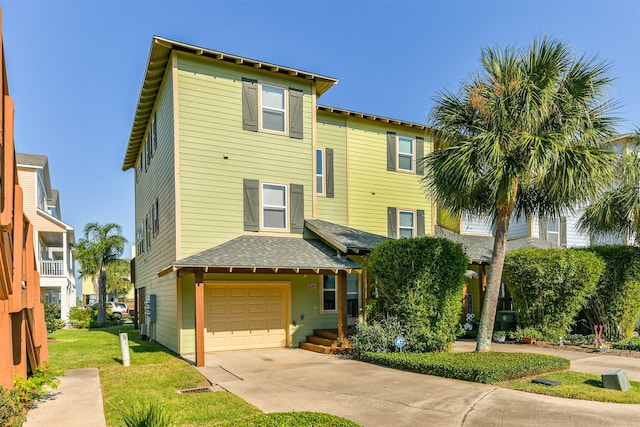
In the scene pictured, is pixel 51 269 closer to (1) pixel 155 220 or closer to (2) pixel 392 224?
(1) pixel 155 220

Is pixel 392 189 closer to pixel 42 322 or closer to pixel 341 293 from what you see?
pixel 341 293

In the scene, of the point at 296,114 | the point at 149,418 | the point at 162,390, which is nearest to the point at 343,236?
the point at 296,114

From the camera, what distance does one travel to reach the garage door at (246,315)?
13.7 m

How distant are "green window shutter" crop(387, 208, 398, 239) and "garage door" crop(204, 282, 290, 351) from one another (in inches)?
201

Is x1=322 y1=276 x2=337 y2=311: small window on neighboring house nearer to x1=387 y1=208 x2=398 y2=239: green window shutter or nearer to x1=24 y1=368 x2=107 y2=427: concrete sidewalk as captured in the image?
x1=387 y1=208 x2=398 y2=239: green window shutter

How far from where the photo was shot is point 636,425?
20.0ft

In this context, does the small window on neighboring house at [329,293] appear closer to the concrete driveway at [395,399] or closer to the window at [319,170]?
the window at [319,170]

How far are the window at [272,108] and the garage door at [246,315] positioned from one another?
5.16m

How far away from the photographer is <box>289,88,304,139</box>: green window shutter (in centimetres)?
1495

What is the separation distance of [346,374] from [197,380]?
3.23 m

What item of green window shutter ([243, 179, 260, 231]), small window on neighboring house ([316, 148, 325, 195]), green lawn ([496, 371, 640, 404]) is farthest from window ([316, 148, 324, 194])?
green lawn ([496, 371, 640, 404])

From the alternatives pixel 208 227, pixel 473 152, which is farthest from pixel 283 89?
pixel 473 152

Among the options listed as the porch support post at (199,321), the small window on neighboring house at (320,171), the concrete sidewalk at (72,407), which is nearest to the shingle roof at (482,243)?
the small window on neighboring house at (320,171)

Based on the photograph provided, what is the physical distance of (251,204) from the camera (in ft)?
46.4
